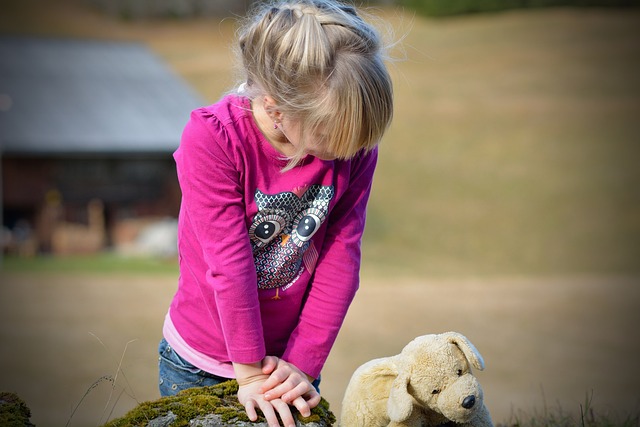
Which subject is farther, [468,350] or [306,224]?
[306,224]

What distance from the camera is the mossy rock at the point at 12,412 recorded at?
197 cm

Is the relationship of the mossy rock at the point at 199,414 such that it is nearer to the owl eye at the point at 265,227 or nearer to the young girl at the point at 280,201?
the young girl at the point at 280,201

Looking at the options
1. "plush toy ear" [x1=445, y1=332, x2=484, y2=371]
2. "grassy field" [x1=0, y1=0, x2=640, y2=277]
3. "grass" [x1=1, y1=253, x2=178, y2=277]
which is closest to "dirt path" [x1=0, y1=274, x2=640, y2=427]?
"grass" [x1=1, y1=253, x2=178, y2=277]

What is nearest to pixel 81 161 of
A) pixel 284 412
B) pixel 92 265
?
pixel 92 265

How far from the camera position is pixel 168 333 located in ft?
7.15

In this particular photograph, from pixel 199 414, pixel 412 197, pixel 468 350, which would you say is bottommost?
pixel 412 197

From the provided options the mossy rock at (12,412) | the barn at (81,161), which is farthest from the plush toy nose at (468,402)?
the barn at (81,161)

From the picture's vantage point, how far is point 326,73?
174 centimetres

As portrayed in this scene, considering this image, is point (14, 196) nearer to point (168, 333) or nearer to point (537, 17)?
point (168, 333)

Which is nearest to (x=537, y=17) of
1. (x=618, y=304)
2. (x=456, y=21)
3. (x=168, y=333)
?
(x=456, y=21)

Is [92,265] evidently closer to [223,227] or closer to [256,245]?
[256,245]

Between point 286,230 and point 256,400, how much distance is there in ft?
1.41

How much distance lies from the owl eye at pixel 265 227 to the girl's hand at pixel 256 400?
1.02ft

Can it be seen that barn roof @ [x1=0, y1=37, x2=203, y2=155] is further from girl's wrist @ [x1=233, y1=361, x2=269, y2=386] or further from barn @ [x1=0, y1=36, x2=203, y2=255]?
girl's wrist @ [x1=233, y1=361, x2=269, y2=386]
